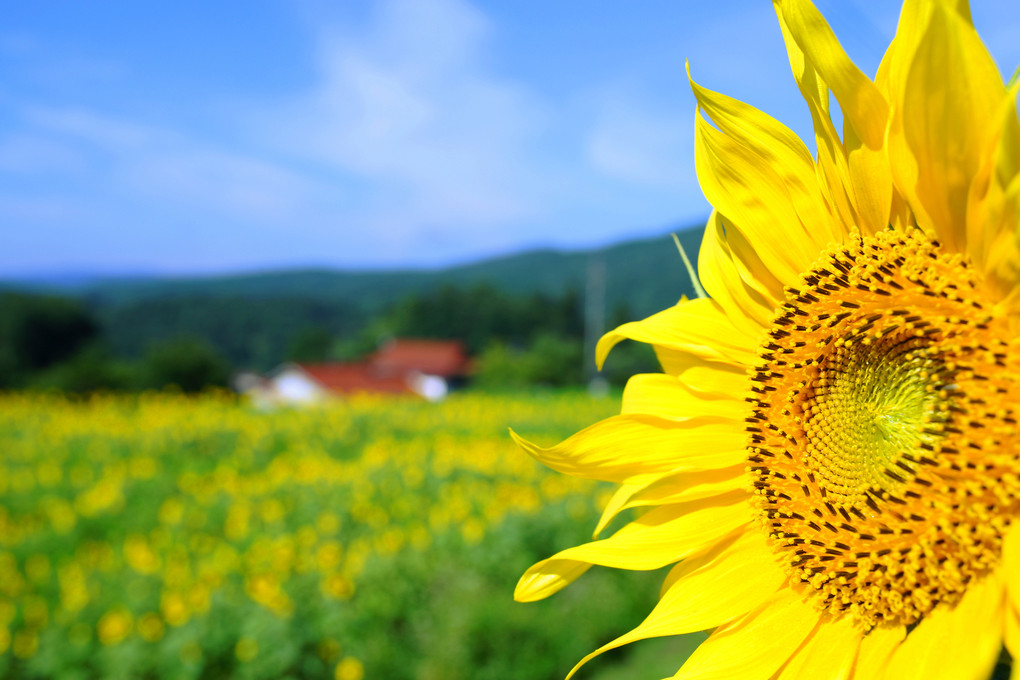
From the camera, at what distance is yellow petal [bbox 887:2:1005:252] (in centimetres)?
59

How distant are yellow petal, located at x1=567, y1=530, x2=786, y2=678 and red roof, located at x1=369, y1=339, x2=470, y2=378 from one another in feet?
176

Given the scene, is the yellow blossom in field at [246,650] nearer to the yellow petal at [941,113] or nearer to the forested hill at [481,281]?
the forested hill at [481,281]

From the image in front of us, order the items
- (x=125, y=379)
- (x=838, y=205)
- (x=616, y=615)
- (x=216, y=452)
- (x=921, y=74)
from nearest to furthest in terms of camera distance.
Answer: (x=921, y=74) < (x=838, y=205) < (x=616, y=615) < (x=216, y=452) < (x=125, y=379)

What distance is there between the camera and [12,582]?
16.0 ft

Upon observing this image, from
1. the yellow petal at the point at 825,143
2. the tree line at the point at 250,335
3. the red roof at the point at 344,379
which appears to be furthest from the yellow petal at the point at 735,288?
the red roof at the point at 344,379

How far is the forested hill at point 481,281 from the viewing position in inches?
41.1

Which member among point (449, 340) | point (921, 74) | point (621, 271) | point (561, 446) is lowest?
point (449, 340)

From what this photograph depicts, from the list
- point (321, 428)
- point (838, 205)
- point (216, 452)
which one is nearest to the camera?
point (838, 205)

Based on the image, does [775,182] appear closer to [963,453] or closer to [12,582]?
[963,453]

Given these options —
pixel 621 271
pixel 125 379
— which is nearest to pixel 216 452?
pixel 621 271

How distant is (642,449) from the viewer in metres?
0.90

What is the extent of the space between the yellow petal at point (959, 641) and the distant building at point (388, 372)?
3605 cm

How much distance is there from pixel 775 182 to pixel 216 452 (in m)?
8.79

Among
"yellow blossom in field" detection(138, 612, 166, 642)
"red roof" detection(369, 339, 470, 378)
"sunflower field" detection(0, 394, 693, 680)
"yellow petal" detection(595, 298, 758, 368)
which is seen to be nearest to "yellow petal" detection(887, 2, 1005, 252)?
"yellow petal" detection(595, 298, 758, 368)
